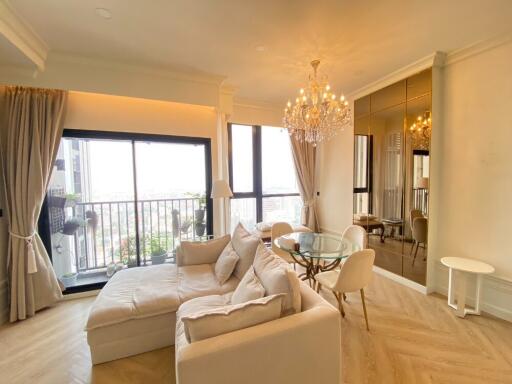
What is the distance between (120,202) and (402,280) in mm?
4320

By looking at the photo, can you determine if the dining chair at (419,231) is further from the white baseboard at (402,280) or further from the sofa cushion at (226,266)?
the sofa cushion at (226,266)

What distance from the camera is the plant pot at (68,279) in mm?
3068

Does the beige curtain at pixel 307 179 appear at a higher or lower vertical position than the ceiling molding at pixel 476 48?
lower

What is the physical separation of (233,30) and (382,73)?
228 cm

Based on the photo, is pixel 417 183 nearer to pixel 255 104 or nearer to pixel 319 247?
pixel 319 247

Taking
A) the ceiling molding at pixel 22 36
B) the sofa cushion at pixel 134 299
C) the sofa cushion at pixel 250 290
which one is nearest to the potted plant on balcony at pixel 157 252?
the sofa cushion at pixel 134 299

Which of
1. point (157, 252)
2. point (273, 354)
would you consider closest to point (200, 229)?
point (157, 252)

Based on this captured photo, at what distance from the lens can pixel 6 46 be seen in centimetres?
211

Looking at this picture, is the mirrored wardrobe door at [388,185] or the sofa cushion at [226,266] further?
the mirrored wardrobe door at [388,185]

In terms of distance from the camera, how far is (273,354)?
1.29 meters

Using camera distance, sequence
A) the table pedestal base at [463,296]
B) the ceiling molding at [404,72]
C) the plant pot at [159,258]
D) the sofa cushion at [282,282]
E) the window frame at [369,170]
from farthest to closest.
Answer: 1. the window frame at [369,170]
2. the plant pot at [159,258]
3. the ceiling molding at [404,72]
4. the table pedestal base at [463,296]
5. the sofa cushion at [282,282]

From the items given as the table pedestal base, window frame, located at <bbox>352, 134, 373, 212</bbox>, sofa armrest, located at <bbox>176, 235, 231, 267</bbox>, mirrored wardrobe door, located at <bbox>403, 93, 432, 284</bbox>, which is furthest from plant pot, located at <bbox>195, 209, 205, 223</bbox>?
the table pedestal base

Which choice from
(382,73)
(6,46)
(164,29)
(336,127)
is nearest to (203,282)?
(336,127)

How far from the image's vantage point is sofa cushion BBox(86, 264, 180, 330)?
1.89 m
